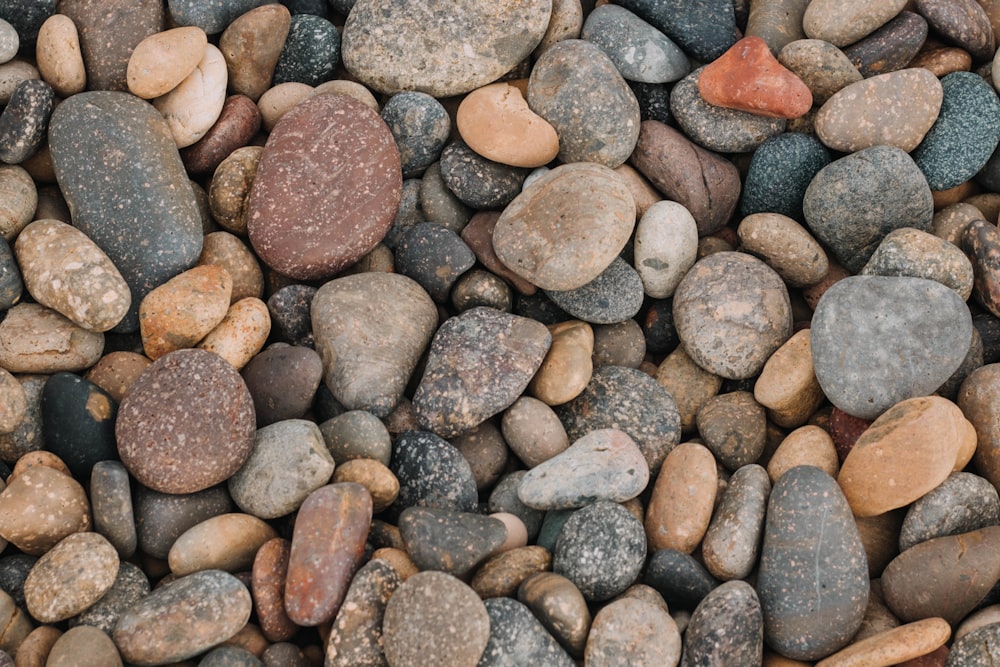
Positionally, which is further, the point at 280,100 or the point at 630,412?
the point at 280,100

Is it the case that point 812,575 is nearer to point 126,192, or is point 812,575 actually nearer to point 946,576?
point 946,576

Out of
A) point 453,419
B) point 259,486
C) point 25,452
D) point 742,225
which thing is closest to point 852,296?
point 742,225

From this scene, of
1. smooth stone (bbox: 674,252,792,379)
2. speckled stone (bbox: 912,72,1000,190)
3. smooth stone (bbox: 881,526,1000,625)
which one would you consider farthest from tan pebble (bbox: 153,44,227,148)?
smooth stone (bbox: 881,526,1000,625)

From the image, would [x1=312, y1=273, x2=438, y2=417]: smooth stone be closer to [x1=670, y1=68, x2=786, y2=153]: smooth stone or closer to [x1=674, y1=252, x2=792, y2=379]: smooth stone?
[x1=674, y1=252, x2=792, y2=379]: smooth stone

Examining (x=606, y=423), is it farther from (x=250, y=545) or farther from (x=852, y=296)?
(x=250, y=545)

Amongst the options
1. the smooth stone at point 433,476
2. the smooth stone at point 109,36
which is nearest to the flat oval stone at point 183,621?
the smooth stone at point 433,476

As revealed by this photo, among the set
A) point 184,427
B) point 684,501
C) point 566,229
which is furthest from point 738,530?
point 184,427

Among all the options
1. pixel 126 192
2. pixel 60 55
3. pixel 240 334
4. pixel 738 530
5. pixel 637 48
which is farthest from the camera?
pixel 637 48
